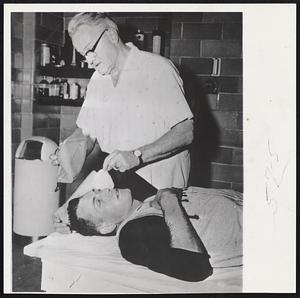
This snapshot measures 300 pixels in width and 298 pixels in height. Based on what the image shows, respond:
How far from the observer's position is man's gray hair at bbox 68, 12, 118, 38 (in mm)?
1114

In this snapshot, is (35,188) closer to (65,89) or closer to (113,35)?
(65,89)

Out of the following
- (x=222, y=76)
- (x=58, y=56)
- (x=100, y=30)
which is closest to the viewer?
(x=100, y=30)

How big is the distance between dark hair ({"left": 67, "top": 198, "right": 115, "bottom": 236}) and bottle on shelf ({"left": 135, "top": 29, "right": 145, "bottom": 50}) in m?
0.75

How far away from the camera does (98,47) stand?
46.1 inches

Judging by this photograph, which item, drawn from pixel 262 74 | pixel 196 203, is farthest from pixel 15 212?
pixel 262 74

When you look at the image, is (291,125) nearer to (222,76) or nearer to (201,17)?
(222,76)

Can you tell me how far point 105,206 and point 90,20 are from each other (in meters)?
0.55

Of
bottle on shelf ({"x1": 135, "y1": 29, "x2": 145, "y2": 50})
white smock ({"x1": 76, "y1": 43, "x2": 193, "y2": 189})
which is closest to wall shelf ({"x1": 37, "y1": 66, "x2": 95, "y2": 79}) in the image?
white smock ({"x1": 76, "y1": 43, "x2": 193, "y2": 189})

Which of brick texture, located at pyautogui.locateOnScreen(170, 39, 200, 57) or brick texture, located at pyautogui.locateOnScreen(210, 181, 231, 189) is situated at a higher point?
brick texture, located at pyautogui.locateOnScreen(170, 39, 200, 57)

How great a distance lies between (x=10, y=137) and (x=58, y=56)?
0.44 m

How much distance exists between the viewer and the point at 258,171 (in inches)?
43.1

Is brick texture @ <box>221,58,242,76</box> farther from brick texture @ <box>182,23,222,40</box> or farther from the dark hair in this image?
the dark hair

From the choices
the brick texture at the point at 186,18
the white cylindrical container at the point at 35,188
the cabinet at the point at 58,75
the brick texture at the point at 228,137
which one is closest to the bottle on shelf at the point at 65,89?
the cabinet at the point at 58,75

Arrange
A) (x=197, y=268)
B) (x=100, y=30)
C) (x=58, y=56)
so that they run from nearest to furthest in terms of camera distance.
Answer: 1. (x=197, y=268)
2. (x=100, y=30)
3. (x=58, y=56)
